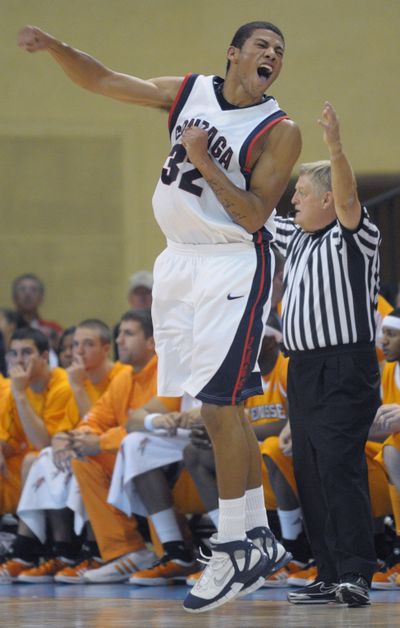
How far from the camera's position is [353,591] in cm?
432

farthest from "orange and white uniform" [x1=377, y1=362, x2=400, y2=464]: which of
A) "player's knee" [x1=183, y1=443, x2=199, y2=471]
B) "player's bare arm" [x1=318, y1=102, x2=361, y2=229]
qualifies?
"player's bare arm" [x1=318, y1=102, x2=361, y2=229]

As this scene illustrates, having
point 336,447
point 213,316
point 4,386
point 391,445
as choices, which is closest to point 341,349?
point 336,447

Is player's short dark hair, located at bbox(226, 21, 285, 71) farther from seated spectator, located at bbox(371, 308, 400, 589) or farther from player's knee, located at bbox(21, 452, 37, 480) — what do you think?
player's knee, located at bbox(21, 452, 37, 480)

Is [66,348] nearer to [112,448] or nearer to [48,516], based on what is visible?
[48,516]

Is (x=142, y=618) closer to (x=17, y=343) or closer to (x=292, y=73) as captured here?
(x=17, y=343)

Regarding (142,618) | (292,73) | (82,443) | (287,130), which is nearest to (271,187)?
(287,130)

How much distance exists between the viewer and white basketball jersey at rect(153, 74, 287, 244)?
4.21 m

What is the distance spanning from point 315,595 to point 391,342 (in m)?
1.57

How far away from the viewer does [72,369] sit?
7133mm

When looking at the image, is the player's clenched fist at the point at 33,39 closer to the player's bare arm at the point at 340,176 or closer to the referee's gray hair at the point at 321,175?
the player's bare arm at the point at 340,176

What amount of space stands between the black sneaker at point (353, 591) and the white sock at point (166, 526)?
1885 millimetres

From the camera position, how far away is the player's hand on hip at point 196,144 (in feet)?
13.5

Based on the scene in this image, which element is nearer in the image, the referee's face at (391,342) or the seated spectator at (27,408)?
the referee's face at (391,342)

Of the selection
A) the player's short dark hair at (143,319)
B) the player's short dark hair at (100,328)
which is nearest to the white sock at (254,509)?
the player's short dark hair at (143,319)
